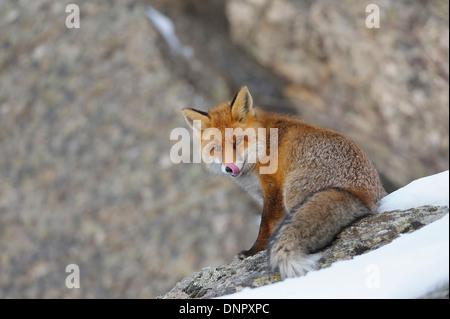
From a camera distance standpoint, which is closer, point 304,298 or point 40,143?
point 304,298

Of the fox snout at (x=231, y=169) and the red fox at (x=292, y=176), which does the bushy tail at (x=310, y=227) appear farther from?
the fox snout at (x=231, y=169)

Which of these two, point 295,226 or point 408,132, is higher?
point 408,132

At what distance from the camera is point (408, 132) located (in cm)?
974

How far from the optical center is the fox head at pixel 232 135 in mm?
4887

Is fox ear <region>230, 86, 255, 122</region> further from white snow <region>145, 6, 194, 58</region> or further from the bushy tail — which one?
white snow <region>145, 6, 194, 58</region>

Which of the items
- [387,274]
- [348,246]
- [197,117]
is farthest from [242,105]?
[387,274]

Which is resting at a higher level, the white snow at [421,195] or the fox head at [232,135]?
the fox head at [232,135]

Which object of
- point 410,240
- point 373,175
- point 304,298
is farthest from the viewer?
point 373,175

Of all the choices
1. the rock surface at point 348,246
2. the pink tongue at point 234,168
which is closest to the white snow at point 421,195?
the rock surface at point 348,246

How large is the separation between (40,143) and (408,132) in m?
8.62

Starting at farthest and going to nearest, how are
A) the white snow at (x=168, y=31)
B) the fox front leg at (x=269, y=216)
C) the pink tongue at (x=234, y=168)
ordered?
1. the white snow at (x=168, y=31)
2. the pink tongue at (x=234, y=168)
3. the fox front leg at (x=269, y=216)

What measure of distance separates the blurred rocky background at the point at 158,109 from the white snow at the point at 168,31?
0.05 m
